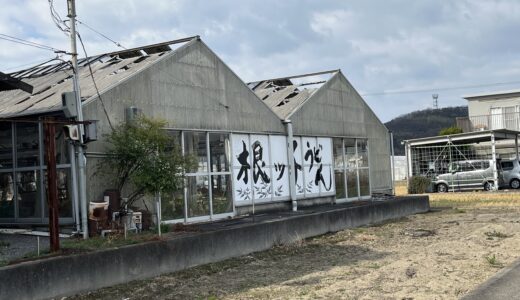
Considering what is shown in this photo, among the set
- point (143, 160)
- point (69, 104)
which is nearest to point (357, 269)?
point (143, 160)

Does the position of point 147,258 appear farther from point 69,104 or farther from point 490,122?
point 490,122

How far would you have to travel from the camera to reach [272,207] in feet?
64.2

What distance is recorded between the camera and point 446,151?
39469 millimetres

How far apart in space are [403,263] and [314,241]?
4704mm

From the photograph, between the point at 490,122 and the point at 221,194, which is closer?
the point at 221,194

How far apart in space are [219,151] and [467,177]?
24.0 metres

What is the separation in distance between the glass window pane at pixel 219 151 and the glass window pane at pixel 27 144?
16.8 ft

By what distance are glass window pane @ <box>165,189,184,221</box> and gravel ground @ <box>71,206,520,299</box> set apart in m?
2.72

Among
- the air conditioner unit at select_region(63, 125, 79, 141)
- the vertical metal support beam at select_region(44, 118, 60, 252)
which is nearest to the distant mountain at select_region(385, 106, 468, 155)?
the air conditioner unit at select_region(63, 125, 79, 141)

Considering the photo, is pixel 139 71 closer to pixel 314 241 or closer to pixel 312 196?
pixel 314 241

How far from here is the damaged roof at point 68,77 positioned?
13.9 metres

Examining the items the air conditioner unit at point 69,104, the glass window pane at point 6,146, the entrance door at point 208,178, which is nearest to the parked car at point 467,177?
the entrance door at point 208,178

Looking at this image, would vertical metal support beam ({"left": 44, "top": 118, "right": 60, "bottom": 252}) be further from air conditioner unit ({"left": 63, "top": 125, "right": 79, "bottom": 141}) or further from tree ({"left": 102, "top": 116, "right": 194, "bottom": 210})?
tree ({"left": 102, "top": 116, "right": 194, "bottom": 210})

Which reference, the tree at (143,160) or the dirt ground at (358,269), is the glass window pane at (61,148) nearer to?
the tree at (143,160)
